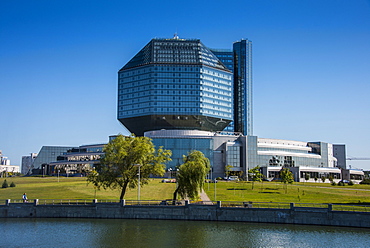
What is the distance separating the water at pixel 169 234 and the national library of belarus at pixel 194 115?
99.4 meters

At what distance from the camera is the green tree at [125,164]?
73688 millimetres

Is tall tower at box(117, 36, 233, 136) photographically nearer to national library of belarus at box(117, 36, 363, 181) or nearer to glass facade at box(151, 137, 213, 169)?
national library of belarus at box(117, 36, 363, 181)

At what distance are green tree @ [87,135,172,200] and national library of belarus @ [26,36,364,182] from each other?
84.1 m

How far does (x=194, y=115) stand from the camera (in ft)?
583

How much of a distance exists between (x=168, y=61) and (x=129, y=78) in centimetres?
1837

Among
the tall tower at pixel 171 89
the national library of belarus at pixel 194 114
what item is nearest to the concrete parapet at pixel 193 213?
the national library of belarus at pixel 194 114

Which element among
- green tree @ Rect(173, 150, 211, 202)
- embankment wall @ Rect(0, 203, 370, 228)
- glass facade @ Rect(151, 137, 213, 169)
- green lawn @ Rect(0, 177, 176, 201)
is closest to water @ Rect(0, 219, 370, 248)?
embankment wall @ Rect(0, 203, 370, 228)

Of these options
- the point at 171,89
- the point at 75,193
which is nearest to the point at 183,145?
the point at 171,89

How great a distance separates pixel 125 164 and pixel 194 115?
105m

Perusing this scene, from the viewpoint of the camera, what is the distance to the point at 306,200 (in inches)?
3034

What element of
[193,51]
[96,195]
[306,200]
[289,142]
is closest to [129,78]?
[193,51]

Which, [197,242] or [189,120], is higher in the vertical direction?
[189,120]

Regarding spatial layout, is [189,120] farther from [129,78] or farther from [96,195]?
[96,195]

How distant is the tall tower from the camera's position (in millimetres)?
177375
